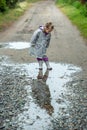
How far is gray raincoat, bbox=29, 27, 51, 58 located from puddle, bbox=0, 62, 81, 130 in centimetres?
59

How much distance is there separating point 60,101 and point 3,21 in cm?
1792

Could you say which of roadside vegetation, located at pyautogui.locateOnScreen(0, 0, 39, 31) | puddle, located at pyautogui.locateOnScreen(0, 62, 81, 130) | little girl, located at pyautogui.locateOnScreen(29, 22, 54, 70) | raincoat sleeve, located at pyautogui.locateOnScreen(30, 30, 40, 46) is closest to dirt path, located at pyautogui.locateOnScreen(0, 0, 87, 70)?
puddle, located at pyautogui.locateOnScreen(0, 62, 81, 130)

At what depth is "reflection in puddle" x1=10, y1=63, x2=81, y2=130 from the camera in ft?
23.4

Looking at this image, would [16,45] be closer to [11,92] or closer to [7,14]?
[11,92]

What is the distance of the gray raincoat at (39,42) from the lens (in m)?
10.9

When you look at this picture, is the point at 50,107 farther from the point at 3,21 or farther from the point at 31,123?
the point at 3,21

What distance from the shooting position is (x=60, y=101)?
8.36 m

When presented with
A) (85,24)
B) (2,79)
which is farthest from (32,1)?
(2,79)

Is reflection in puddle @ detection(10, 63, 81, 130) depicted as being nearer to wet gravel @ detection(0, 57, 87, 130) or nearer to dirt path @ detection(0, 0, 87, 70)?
wet gravel @ detection(0, 57, 87, 130)

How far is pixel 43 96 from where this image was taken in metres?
8.73

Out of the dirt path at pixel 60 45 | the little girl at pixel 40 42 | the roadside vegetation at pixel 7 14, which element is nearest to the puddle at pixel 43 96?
the little girl at pixel 40 42

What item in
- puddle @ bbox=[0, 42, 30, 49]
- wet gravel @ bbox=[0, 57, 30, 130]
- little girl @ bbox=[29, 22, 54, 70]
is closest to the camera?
wet gravel @ bbox=[0, 57, 30, 130]

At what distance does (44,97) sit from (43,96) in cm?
9

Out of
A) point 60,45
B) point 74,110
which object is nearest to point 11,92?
point 74,110
